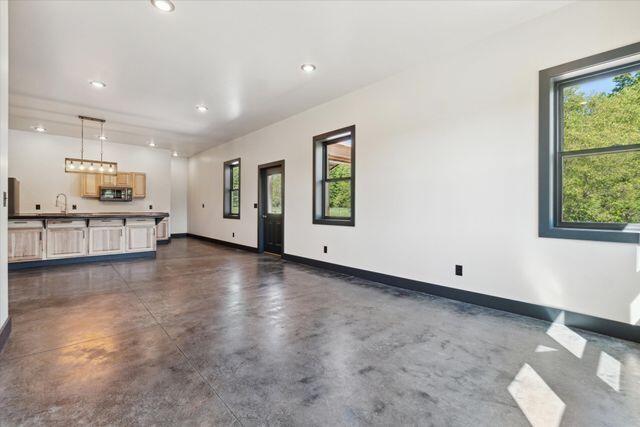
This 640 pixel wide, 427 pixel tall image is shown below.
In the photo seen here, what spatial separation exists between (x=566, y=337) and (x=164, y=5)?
4.63m

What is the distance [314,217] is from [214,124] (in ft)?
10.5

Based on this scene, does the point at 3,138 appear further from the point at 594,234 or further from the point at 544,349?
the point at 594,234

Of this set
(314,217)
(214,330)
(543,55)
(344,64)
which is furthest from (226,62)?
(543,55)

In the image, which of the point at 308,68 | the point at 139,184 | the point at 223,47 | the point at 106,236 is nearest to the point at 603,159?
the point at 308,68

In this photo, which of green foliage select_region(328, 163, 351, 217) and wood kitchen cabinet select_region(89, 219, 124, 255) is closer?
green foliage select_region(328, 163, 351, 217)

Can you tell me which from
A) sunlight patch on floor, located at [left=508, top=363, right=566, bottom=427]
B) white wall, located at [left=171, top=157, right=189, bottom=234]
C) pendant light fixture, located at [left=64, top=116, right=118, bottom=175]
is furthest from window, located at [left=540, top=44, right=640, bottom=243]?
white wall, located at [left=171, top=157, right=189, bottom=234]

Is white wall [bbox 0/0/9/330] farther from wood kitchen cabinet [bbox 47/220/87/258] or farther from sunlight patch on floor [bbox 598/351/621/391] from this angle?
sunlight patch on floor [bbox 598/351/621/391]

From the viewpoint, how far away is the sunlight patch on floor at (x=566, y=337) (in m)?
2.42

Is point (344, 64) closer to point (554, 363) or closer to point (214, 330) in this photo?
point (214, 330)

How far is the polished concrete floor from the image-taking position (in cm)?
168

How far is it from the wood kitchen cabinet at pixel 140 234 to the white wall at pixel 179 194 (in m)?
4.00

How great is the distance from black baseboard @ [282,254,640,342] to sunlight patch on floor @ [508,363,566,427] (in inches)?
45.0

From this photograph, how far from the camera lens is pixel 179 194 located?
35.2ft

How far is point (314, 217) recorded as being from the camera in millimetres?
5688
